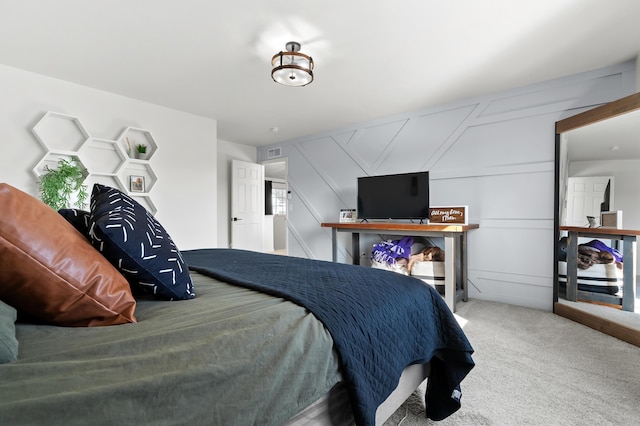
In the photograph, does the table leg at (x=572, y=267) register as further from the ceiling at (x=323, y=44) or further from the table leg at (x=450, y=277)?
the ceiling at (x=323, y=44)

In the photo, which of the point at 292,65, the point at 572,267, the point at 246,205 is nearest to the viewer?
the point at 292,65

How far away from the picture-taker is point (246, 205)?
5.66m

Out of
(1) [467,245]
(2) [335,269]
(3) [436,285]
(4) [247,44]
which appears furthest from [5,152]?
(1) [467,245]

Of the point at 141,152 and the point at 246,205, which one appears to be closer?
the point at 141,152

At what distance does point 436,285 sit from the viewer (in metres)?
3.20

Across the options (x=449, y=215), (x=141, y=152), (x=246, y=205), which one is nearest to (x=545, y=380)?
(x=449, y=215)

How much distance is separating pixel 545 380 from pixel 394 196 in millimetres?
2424

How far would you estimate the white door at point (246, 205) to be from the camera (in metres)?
5.45

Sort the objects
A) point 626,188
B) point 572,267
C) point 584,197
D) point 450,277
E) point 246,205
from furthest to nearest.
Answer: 1. point 246,205
2. point 450,277
3. point 572,267
4. point 584,197
5. point 626,188

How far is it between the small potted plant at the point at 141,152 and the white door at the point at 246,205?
181cm

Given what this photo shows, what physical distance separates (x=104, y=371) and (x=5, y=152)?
3.54m

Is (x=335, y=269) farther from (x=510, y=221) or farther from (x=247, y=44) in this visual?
(x=510, y=221)

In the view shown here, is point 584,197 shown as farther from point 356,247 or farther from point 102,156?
point 102,156

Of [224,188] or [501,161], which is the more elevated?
[501,161]
